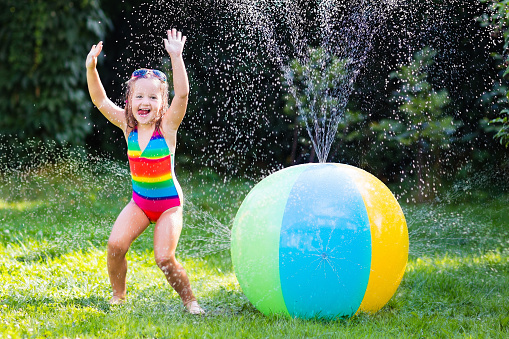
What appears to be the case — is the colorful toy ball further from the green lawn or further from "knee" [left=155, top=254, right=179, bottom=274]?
"knee" [left=155, top=254, right=179, bottom=274]

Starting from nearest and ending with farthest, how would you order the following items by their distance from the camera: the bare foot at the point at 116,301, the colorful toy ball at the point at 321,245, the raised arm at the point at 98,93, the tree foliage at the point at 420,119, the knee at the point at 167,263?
the colorful toy ball at the point at 321,245 → the knee at the point at 167,263 → the bare foot at the point at 116,301 → the raised arm at the point at 98,93 → the tree foliage at the point at 420,119

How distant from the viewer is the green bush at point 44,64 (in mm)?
8211

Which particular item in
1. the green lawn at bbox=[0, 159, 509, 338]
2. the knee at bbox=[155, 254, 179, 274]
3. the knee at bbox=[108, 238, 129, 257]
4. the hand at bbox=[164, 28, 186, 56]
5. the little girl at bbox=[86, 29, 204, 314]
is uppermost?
the hand at bbox=[164, 28, 186, 56]

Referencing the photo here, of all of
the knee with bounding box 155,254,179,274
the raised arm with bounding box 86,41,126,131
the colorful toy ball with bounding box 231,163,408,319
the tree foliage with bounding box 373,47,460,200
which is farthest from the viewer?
the tree foliage with bounding box 373,47,460,200

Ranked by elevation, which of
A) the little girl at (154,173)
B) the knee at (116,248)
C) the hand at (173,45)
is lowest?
the knee at (116,248)

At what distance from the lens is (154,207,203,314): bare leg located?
3.36 meters

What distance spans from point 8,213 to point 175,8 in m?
4.10

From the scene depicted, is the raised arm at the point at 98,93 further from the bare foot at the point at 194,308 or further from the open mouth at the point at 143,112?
the bare foot at the point at 194,308

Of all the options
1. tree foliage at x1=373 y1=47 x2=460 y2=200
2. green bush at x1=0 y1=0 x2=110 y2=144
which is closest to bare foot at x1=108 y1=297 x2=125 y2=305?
tree foliage at x1=373 y1=47 x2=460 y2=200

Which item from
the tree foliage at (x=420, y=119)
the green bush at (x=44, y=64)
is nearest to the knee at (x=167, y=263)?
the tree foliage at (x=420, y=119)

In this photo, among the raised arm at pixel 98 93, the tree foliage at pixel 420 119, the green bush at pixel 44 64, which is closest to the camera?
the raised arm at pixel 98 93

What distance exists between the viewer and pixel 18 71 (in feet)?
27.3

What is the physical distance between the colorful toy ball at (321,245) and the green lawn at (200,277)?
14 cm

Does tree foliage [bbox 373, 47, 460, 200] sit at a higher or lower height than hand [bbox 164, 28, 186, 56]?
lower
